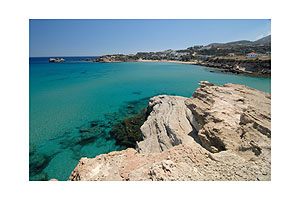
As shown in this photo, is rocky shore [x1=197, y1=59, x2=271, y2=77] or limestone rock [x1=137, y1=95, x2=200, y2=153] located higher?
rocky shore [x1=197, y1=59, x2=271, y2=77]

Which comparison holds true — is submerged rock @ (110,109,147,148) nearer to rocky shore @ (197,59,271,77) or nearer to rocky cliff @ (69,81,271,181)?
rocky cliff @ (69,81,271,181)

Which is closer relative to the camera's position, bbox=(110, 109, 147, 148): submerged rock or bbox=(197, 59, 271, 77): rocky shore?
bbox=(110, 109, 147, 148): submerged rock

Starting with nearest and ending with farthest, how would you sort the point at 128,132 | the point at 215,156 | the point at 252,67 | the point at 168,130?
the point at 215,156 < the point at 168,130 < the point at 128,132 < the point at 252,67

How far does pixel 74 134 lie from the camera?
8461mm

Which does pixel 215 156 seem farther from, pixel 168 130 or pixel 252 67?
pixel 252 67

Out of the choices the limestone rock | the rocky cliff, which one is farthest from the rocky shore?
the rocky cliff

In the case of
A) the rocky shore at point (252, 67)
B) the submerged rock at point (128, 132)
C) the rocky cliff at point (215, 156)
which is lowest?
the submerged rock at point (128, 132)

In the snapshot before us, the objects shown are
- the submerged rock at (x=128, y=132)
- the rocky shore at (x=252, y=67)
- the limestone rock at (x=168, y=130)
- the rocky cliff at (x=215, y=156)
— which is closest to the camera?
the rocky cliff at (x=215, y=156)

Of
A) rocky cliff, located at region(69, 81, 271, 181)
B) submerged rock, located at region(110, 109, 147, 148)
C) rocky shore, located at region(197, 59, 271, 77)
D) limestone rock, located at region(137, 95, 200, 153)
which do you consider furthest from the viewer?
rocky shore, located at region(197, 59, 271, 77)

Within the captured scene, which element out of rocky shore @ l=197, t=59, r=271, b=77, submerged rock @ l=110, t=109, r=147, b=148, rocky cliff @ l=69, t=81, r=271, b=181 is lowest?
submerged rock @ l=110, t=109, r=147, b=148

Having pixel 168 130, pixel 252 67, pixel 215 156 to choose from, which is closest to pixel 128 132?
pixel 168 130

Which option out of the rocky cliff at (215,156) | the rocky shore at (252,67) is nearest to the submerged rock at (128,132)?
the rocky cliff at (215,156)

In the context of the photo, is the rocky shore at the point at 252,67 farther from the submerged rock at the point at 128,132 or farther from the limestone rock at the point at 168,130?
the submerged rock at the point at 128,132
